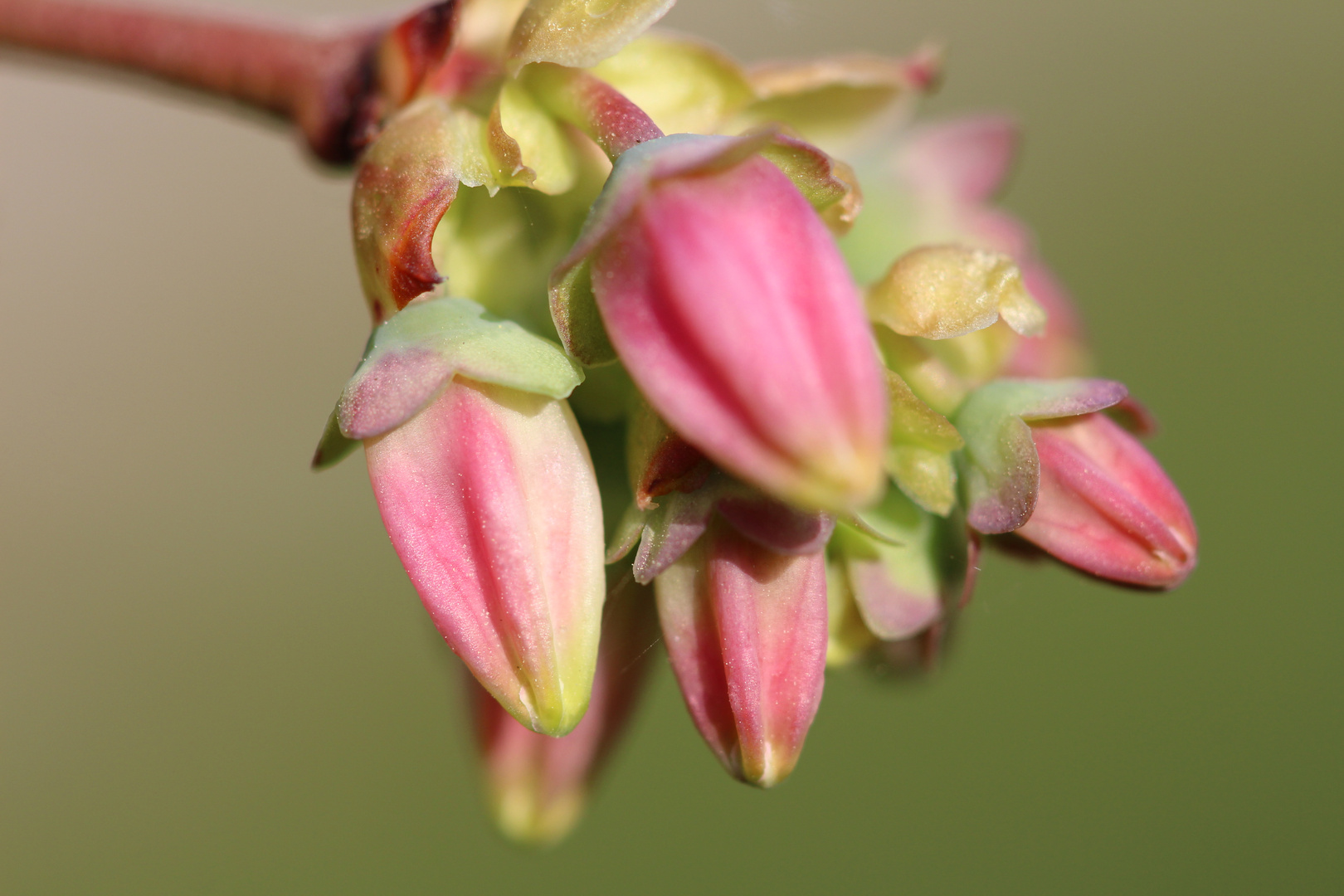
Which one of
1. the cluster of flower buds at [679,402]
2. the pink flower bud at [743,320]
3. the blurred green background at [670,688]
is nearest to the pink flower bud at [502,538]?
the cluster of flower buds at [679,402]

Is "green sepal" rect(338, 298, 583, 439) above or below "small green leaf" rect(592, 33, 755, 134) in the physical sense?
below

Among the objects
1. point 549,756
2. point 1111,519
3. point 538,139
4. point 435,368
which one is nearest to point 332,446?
point 435,368

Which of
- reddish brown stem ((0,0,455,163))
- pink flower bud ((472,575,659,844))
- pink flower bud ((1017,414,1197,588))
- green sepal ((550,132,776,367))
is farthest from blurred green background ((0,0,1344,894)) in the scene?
green sepal ((550,132,776,367))

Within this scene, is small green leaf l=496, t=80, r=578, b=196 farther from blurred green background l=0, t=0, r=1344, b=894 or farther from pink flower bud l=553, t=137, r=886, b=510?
blurred green background l=0, t=0, r=1344, b=894

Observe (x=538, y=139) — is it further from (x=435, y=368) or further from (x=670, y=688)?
(x=670, y=688)

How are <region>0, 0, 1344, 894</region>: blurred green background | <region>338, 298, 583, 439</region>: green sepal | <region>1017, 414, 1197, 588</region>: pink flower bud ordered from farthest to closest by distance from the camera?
<region>0, 0, 1344, 894</region>: blurred green background
<region>1017, 414, 1197, 588</region>: pink flower bud
<region>338, 298, 583, 439</region>: green sepal

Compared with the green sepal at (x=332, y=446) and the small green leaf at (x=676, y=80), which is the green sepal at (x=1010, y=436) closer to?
the small green leaf at (x=676, y=80)

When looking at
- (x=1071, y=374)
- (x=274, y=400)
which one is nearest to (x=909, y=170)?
(x=1071, y=374)
